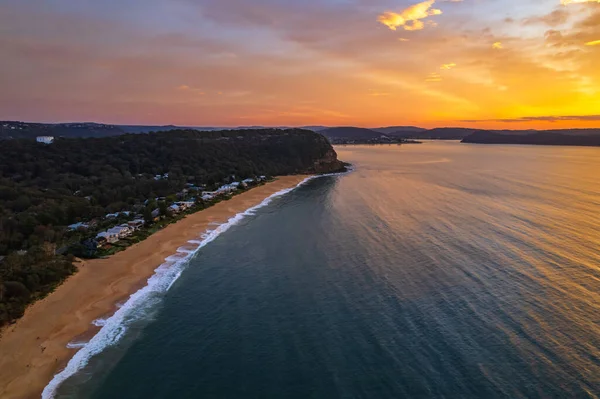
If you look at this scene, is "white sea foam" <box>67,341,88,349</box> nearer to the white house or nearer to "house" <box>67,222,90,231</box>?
the white house

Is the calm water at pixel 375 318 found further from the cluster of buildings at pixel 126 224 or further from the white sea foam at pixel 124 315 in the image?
the cluster of buildings at pixel 126 224

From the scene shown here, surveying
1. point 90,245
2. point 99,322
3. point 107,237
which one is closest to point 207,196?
point 107,237

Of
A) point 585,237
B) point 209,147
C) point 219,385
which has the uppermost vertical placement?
Answer: point 209,147

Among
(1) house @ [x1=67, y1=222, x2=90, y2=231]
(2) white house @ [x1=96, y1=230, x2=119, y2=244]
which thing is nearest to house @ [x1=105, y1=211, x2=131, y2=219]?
(1) house @ [x1=67, y1=222, x2=90, y2=231]

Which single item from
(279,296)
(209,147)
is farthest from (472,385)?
(209,147)

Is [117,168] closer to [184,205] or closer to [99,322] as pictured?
[184,205]

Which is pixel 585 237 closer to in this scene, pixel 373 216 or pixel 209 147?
pixel 373 216

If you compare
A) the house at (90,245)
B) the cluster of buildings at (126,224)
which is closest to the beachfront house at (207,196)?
the cluster of buildings at (126,224)
